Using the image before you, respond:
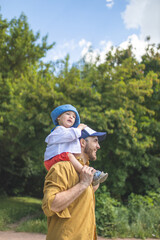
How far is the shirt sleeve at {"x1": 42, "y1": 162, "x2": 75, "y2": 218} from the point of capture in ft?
5.95

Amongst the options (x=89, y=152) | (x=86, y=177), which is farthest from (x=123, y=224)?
(x=86, y=177)

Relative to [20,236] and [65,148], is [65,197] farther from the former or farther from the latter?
[20,236]

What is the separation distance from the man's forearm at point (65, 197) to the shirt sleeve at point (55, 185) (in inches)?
1.2

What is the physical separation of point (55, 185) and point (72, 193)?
140 millimetres

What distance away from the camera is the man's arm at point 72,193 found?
1801 millimetres

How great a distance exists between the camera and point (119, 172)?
8156 mm

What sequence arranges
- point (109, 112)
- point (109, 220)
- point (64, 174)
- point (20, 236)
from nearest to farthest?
point (64, 174) → point (20, 236) → point (109, 220) → point (109, 112)

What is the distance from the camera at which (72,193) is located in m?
1.87

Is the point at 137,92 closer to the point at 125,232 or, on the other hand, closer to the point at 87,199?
the point at 125,232

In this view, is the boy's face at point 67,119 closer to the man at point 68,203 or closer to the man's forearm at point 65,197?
the man at point 68,203

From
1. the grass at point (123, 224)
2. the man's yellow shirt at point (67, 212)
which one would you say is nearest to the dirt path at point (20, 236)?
the grass at point (123, 224)

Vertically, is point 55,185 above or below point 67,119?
below

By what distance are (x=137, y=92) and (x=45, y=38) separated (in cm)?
757

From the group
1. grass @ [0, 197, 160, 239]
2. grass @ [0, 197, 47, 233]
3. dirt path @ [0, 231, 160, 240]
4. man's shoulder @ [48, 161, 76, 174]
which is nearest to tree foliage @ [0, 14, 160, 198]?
grass @ [0, 197, 160, 239]
